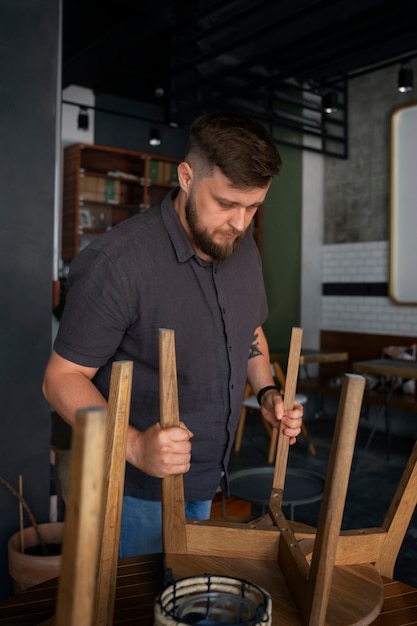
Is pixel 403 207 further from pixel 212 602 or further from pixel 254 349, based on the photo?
A: pixel 212 602

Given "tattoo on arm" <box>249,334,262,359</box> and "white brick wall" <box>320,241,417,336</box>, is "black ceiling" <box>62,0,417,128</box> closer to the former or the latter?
"white brick wall" <box>320,241,417,336</box>

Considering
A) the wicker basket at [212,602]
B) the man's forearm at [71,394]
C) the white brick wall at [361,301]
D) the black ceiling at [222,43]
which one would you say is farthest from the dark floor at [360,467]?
the black ceiling at [222,43]

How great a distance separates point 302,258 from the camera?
23.2 ft

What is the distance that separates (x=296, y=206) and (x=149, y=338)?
5858 mm

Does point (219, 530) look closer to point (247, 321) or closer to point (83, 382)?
point (83, 382)

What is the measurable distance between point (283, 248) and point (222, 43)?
2604 millimetres

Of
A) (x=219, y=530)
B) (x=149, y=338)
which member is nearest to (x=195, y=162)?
(x=149, y=338)

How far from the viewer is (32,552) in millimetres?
2305

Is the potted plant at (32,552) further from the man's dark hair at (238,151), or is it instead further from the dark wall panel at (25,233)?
the man's dark hair at (238,151)

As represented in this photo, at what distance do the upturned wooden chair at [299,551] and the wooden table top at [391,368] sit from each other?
3415mm

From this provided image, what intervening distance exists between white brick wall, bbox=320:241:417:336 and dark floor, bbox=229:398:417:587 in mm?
1103

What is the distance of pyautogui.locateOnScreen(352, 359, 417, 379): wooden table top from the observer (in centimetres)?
434

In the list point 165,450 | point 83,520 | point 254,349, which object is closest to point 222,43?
point 254,349

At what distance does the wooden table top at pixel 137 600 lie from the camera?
0.87m
